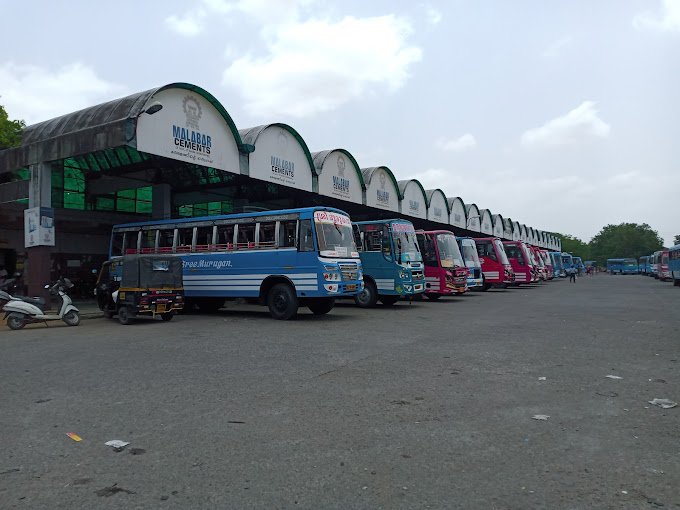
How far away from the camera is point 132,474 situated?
3707mm

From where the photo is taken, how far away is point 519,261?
33062mm

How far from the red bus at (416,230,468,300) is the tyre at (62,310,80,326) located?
12545 millimetres

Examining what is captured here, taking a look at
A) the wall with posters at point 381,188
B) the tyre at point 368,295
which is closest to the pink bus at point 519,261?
the wall with posters at point 381,188

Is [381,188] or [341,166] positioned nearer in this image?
[341,166]

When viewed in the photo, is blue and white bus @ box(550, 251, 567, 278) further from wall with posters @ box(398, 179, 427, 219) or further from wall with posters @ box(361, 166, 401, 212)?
wall with posters @ box(361, 166, 401, 212)

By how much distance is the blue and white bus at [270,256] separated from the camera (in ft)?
44.9

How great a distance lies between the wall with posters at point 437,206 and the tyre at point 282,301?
2356cm

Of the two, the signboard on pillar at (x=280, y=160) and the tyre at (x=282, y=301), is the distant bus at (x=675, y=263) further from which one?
the tyre at (x=282, y=301)

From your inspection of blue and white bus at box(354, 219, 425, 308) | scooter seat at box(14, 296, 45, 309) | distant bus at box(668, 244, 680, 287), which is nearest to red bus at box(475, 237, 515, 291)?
blue and white bus at box(354, 219, 425, 308)

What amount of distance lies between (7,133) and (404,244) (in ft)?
63.3

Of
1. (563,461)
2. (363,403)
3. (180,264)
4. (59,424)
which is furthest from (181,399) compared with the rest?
(180,264)

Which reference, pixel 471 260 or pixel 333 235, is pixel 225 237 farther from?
pixel 471 260

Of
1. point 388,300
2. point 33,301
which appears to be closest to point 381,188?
point 388,300

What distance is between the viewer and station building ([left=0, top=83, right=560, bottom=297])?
51.9 ft
